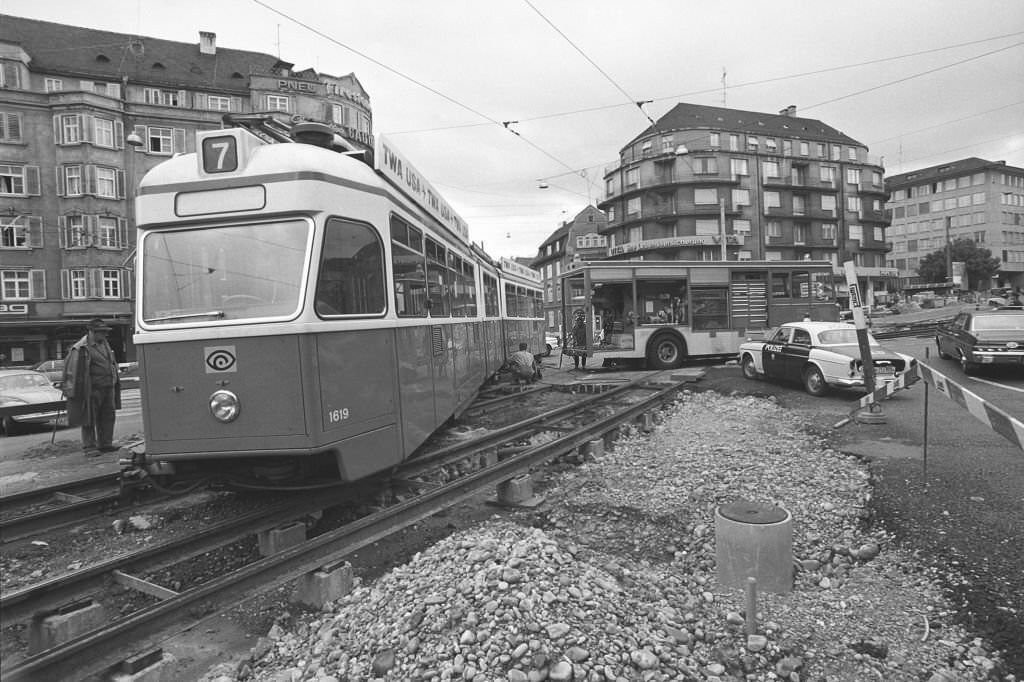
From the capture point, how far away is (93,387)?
8898 millimetres

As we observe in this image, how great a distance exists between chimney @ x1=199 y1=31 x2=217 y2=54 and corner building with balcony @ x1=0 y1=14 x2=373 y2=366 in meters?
4.87

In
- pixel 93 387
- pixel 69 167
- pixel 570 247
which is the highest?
pixel 69 167

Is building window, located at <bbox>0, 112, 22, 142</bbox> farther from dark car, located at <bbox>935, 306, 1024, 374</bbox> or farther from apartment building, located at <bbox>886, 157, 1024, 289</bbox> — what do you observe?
apartment building, located at <bbox>886, 157, 1024, 289</bbox>

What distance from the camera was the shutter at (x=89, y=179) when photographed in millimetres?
34969

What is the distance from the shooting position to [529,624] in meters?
3.21

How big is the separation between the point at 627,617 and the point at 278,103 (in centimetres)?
4495

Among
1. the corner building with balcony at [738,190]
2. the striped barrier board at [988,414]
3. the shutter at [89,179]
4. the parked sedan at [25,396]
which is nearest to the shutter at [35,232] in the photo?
the shutter at [89,179]

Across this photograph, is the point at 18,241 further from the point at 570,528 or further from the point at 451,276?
the point at 570,528

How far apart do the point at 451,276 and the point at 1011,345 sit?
42.5 ft

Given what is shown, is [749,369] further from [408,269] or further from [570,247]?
[570,247]

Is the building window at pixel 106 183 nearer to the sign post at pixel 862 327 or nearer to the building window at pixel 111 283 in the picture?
the building window at pixel 111 283

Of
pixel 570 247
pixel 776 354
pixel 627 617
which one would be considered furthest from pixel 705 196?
pixel 627 617

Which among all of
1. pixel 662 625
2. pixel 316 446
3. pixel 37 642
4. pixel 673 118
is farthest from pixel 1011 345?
pixel 673 118

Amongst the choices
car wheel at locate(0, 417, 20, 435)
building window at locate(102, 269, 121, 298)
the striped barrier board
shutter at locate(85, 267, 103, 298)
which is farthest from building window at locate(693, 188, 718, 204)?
the striped barrier board
